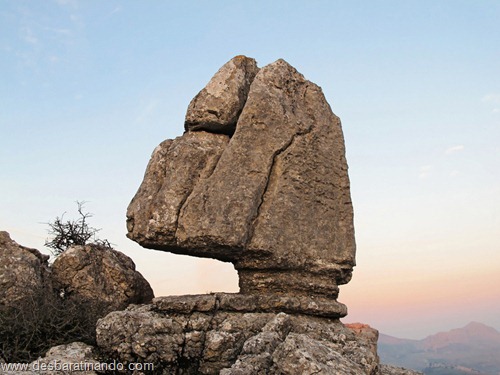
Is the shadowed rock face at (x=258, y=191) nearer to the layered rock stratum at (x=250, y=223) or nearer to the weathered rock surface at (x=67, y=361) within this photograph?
the layered rock stratum at (x=250, y=223)

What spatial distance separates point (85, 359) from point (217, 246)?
2.90 m

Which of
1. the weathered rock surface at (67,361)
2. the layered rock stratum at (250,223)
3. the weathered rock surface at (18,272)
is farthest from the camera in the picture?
the weathered rock surface at (18,272)

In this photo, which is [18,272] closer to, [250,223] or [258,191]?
[250,223]

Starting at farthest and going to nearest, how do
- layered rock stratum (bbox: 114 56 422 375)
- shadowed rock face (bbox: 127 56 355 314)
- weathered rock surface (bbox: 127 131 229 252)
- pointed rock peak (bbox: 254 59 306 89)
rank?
1. pointed rock peak (bbox: 254 59 306 89)
2. weathered rock surface (bbox: 127 131 229 252)
3. shadowed rock face (bbox: 127 56 355 314)
4. layered rock stratum (bbox: 114 56 422 375)

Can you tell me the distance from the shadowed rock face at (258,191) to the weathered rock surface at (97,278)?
6.81 ft

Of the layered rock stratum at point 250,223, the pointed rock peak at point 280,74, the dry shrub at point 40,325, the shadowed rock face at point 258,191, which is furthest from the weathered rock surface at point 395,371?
the pointed rock peak at point 280,74

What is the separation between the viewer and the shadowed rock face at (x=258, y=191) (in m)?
10.1

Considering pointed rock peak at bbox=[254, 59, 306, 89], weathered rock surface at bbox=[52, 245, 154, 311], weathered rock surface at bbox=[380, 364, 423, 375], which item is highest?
pointed rock peak at bbox=[254, 59, 306, 89]

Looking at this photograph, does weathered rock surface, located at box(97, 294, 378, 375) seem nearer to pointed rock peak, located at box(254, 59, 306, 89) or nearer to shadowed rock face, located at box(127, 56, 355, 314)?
shadowed rock face, located at box(127, 56, 355, 314)

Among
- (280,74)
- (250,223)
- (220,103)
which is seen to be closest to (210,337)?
(250,223)

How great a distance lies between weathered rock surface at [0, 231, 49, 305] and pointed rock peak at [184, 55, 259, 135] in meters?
4.40

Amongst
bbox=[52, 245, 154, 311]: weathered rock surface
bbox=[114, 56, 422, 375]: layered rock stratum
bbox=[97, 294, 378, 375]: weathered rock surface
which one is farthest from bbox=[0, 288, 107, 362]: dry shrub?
bbox=[97, 294, 378, 375]: weathered rock surface

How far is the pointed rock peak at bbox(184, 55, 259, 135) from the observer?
11.1m

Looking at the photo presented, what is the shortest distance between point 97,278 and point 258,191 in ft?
14.5
